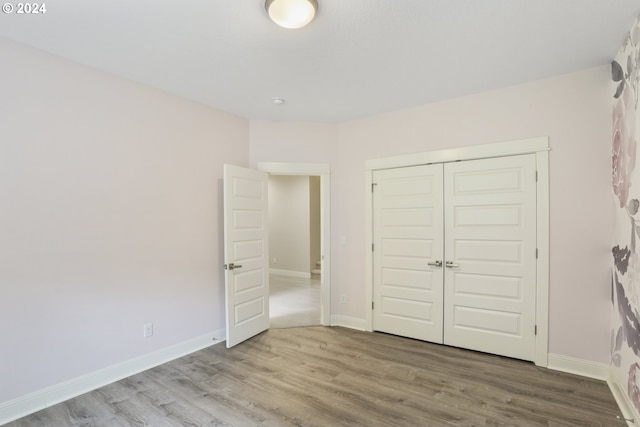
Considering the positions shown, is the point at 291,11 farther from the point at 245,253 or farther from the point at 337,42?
the point at 245,253

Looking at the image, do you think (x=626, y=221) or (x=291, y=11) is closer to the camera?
(x=291, y=11)

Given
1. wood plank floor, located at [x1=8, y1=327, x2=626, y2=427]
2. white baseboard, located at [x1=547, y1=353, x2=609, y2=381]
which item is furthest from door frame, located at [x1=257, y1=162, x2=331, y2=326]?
white baseboard, located at [x1=547, y1=353, x2=609, y2=381]

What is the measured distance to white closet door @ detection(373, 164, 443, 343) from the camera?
3396 millimetres

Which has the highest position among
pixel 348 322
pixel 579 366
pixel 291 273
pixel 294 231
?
pixel 294 231

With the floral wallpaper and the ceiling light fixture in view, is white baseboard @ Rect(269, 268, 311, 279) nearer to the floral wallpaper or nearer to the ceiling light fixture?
the floral wallpaper

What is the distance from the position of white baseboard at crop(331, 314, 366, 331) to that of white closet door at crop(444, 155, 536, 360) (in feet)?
3.36

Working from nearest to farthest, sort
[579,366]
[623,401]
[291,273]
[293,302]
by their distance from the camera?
[623,401], [579,366], [293,302], [291,273]

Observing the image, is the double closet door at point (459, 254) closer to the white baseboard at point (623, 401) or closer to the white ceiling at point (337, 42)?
the white baseboard at point (623, 401)

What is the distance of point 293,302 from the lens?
207 inches

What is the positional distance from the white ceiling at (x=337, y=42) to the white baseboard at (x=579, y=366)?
2.56 meters

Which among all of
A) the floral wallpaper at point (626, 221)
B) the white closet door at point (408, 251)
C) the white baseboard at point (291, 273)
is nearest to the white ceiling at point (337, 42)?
the floral wallpaper at point (626, 221)

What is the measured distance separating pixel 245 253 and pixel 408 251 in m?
1.93

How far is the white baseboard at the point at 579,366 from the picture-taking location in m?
2.58

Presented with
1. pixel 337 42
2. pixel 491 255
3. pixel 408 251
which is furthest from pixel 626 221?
pixel 337 42
